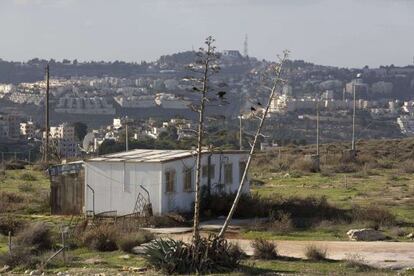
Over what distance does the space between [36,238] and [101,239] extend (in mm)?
1643

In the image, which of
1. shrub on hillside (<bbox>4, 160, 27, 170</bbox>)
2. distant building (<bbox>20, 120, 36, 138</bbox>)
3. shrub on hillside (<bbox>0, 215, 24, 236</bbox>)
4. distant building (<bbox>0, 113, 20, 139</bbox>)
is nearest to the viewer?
shrub on hillside (<bbox>0, 215, 24, 236</bbox>)

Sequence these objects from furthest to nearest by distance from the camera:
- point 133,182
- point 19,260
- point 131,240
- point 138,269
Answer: point 133,182, point 131,240, point 19,260, point 138,269

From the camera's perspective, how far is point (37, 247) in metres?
23.5

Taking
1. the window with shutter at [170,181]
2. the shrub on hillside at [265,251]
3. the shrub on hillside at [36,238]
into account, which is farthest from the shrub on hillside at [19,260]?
the window with shutter at [170,181]

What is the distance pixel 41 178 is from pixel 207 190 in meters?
16.6

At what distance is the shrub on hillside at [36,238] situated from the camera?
2364 centimetres

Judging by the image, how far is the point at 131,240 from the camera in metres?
23.7

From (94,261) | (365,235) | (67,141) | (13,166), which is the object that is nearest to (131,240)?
(94,261)

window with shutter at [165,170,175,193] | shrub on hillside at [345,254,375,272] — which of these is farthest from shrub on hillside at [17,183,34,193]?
shrub on hillside at [345,254,375,272]

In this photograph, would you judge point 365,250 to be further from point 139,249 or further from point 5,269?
point 5,269

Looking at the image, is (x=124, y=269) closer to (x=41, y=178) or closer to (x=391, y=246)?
(x=391, y=246)

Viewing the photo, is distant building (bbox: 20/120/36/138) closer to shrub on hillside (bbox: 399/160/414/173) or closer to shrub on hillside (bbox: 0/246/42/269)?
shrub on hillside (bbox: 399/160/414/173)

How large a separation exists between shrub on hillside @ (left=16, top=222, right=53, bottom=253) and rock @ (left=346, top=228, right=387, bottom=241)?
8.26 metres

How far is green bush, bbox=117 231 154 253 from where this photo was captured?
23484mm
